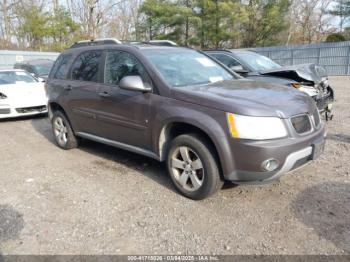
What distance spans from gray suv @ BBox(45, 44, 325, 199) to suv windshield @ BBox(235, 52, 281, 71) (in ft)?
9.09

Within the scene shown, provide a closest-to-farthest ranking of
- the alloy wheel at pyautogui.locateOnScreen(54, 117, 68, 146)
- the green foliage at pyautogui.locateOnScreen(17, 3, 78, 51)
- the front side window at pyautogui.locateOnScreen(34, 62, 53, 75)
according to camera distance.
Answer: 1. the alloy wheel at pyautogui.locateOnScreen(54, 117, 68, 146)
2. the front side window at pyautogui.locateOnScreen(34, 62, 53, 75)
3. the green foliage at pyautogui.locateOnScreen(17, 3, 78, 51)

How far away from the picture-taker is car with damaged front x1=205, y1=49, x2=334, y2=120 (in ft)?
19.9

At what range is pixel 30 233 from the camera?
3.13 m

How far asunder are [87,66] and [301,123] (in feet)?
10.8

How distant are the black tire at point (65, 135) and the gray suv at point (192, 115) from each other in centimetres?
41

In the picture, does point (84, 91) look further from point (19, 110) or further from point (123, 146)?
point (19, 110)

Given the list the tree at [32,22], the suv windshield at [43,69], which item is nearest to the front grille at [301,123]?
the suv windshield at [43,69]

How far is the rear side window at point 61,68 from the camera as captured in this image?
5.53 m

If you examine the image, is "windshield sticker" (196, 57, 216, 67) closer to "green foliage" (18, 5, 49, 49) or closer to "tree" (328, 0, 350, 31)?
"tree" (328, 0, 350, 31)

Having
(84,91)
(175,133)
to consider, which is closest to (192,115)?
(175,133)

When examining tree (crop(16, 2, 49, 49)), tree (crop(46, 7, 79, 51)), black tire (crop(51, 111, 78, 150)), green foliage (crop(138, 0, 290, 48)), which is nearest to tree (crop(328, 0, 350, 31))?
green foliage (crop(138, 0, 290, 48))

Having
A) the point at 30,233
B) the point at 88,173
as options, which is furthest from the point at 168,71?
the point at 30,233

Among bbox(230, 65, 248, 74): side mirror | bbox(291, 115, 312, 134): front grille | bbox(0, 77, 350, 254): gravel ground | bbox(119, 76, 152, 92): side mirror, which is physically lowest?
bbox(0, 77, 350, 254): gravel ground

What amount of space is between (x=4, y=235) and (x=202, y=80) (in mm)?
2804
